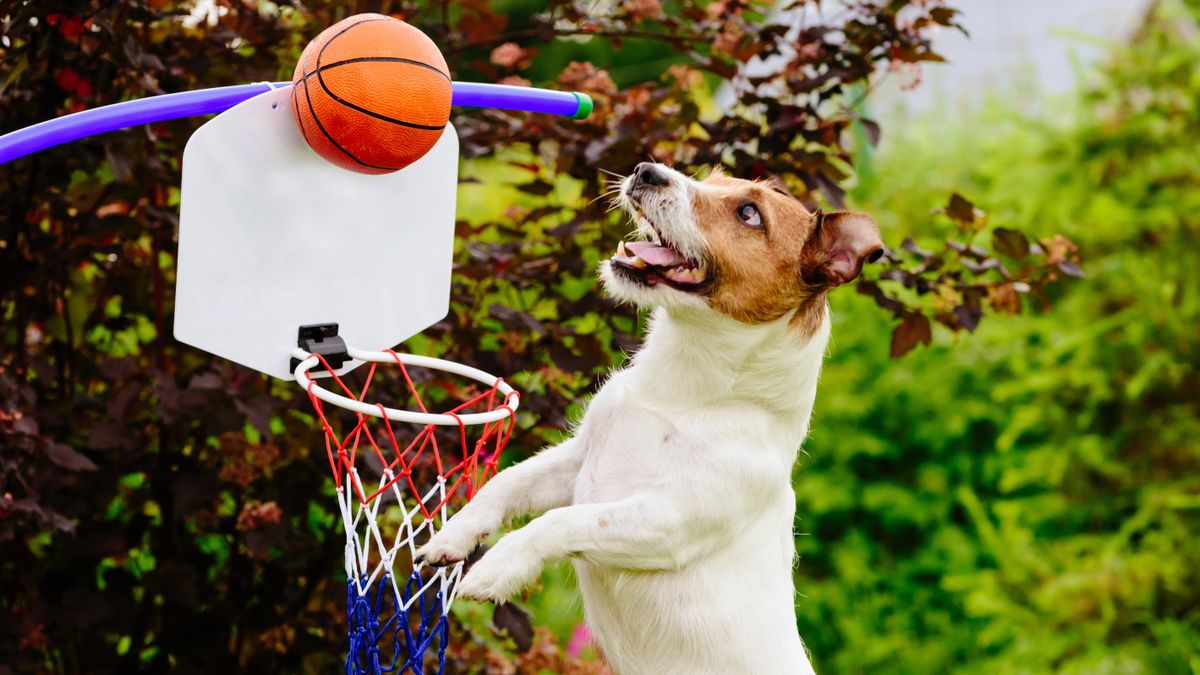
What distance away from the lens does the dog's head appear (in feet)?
8.77

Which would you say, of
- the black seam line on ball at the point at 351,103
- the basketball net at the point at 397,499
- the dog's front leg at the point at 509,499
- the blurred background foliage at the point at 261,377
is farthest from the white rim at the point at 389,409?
the blurred background foliage at the point at 261,377

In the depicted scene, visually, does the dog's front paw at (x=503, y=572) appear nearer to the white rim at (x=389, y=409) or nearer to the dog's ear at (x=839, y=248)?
the white rim at (x=389, y=409)

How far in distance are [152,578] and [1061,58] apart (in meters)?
8.12

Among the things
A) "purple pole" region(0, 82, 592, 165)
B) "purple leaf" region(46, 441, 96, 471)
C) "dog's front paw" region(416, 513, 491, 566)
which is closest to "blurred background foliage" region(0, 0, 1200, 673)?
"purple leaf" region(46, 441, 96, 471)

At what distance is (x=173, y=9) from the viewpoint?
375 cm

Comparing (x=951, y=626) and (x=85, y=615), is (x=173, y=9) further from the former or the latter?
(x=951, y=626)

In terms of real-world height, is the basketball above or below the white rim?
above

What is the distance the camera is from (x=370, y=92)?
2387 mm

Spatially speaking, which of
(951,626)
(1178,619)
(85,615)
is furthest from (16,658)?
(1178,619)

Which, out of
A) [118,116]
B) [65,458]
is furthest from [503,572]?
[65,458]

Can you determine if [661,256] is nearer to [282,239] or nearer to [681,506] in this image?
[681,506]

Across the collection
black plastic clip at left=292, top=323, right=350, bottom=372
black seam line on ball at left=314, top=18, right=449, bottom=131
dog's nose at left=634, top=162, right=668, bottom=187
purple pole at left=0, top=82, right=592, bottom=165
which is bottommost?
black plastic clip at left=292, top=323, right=350, bottom=372

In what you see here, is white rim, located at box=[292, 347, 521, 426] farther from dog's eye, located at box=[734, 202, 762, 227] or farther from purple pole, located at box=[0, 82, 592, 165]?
dog's eye, located at box=[734, 202, 762, 227]

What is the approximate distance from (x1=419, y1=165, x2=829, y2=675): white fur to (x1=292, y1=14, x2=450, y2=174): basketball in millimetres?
511
